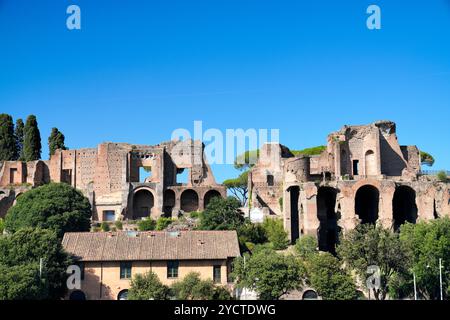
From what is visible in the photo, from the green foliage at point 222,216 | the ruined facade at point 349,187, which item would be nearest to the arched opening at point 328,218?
the ruined facade at point 349,187

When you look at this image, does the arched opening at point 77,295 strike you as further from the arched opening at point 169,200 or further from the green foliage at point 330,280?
the arched opening at point 169,200

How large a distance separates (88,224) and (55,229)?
535 centimetres

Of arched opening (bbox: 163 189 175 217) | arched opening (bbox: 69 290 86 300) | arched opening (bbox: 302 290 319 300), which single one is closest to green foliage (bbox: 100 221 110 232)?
arched opening (bbox: 163 189 175 217)

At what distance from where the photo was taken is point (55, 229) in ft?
212

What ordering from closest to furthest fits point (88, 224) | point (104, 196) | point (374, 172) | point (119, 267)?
point (119, 267)
point (88, 224)
point (374, 172)
point (104, 196)

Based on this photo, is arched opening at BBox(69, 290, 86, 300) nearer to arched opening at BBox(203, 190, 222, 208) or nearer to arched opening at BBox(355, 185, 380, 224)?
arched opening at BBox(355, 185, 380, 224)

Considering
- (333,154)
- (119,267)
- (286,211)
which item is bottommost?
(119,267)

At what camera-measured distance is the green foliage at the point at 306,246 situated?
5850 centimetres

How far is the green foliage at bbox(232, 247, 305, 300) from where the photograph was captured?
160 feet

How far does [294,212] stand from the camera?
70.1 metres

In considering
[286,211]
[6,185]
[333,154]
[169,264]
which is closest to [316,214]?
[286,211]

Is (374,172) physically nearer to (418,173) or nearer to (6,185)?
(418,173)
